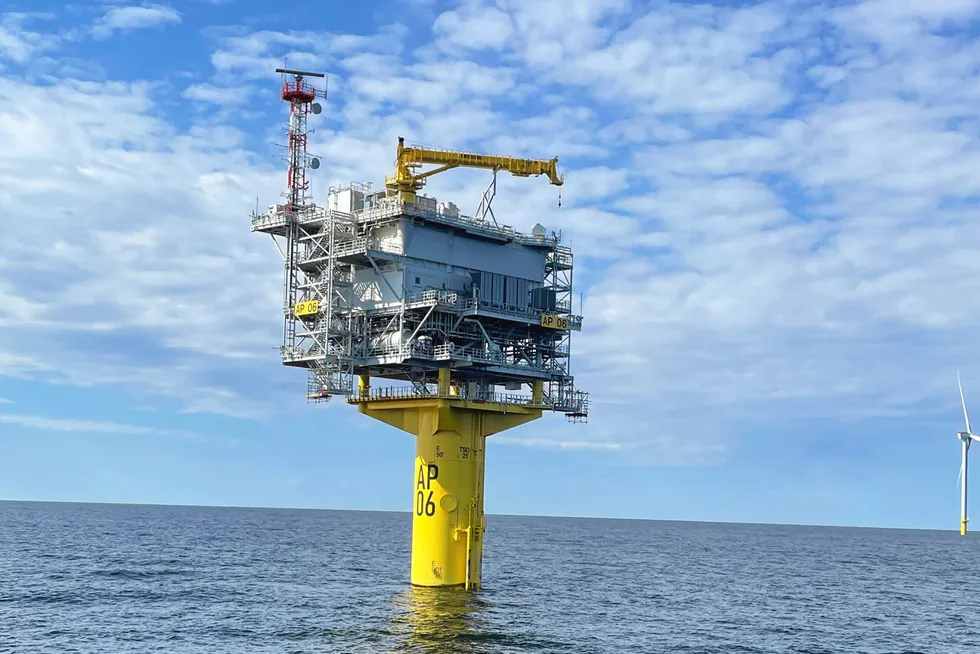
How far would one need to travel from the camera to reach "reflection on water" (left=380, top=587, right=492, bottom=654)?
Answer: 145ft

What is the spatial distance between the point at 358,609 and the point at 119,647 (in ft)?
41.7

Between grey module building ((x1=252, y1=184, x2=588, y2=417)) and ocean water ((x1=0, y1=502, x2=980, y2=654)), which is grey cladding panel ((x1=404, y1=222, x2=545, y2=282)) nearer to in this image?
grey module building ((x1=252, y1=184, x2=588, y2=417))

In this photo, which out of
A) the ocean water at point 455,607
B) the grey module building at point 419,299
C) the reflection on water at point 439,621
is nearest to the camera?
the reflection on water at point 439,621

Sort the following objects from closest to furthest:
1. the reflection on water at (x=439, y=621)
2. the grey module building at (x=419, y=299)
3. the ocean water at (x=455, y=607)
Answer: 1. the reflection on water at (x=439, y=621)
2. the ocean water at (x=455, y=607)
3. the grey module building at (x=419, y=299)

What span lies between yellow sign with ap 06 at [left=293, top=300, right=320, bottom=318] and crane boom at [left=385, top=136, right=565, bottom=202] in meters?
6.94

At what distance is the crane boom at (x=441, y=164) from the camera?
185 ft

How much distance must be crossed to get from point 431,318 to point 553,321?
697cm

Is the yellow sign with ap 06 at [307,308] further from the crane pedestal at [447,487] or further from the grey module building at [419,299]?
the crane pedestal at [447,487]

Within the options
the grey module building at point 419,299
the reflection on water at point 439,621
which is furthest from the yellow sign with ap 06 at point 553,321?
the reflection on water at point 439,621

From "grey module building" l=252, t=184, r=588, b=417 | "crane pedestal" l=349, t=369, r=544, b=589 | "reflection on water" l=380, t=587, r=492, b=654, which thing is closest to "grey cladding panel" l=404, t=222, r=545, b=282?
"grey module building" l=252, t=184, r=588, b=417

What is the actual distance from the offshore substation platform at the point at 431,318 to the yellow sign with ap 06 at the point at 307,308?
60mm

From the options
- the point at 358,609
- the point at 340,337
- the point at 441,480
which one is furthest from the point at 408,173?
the point at 358,609

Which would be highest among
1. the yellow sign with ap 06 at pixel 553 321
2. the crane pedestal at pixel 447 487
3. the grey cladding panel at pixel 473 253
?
the grey cladding panel at pixel 473 253

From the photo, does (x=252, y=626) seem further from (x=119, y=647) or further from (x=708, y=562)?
(x=708, y=562)
